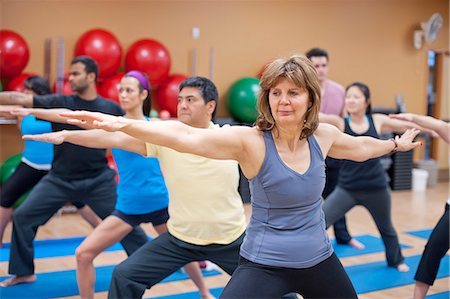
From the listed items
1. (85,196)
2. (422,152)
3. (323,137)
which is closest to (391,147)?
(323,137)

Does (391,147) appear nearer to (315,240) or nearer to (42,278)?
(315,240)

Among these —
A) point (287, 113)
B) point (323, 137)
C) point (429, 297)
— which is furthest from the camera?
point (429, 297)

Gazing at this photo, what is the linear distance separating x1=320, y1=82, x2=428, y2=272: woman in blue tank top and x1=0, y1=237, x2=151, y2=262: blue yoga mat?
1.86 metres

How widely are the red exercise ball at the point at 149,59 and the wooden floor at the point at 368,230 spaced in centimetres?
174

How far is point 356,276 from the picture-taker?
3846 millimetres

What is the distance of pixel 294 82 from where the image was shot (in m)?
1.92

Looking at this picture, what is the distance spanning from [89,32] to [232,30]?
2.04m

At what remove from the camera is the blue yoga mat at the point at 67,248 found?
4.31 metres

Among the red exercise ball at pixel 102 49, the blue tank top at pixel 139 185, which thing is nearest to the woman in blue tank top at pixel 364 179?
the blue tank top at pixel 139 185

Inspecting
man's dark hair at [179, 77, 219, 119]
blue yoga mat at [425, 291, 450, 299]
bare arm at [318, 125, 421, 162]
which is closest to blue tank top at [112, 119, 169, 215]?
man's dark hair at [179, 77, 219, 119]

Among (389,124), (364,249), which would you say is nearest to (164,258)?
(389,124)

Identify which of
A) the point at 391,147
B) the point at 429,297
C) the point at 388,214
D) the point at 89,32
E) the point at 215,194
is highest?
the point at 89,32

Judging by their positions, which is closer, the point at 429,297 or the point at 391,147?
the point at 391,147

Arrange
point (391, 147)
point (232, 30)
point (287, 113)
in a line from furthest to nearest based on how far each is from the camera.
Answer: point (232, 30) → point (391, 147) → point (287, 113)
